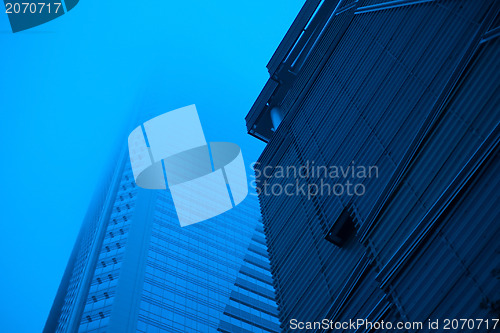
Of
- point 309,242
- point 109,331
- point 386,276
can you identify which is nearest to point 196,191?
point 109,331

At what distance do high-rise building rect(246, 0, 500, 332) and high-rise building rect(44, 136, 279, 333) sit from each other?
27026 millimetres

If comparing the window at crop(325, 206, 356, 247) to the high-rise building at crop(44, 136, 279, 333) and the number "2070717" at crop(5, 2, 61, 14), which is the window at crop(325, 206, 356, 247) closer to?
the high-rise building at crop(44, 136, 279, 333)

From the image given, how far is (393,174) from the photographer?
10.5 m

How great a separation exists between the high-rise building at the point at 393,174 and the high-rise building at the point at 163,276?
2703 cm

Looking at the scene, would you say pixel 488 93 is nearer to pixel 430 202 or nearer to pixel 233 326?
pixel 430 202

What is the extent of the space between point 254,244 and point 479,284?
62.6 meters

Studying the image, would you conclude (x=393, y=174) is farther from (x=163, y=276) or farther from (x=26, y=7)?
(x=26, y=7)

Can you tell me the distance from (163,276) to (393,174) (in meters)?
41.5

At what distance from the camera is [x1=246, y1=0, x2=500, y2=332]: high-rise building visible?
7676mm

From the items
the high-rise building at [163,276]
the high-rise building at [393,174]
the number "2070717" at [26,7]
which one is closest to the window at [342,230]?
the high-rise building at [393,174]

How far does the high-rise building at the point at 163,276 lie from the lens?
42000mm

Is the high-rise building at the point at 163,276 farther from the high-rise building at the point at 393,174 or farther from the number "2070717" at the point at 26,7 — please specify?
the number "2070717" at the point at 26,7

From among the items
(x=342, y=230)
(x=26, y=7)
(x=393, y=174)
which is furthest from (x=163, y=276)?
(x=26, y=7)

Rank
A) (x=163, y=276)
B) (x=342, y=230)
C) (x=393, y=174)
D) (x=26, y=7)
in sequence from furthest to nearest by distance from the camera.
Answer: (x=26, y=7), (x=163, y=276), (x=342, y=230), (x=393, y=174)
